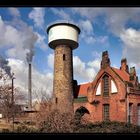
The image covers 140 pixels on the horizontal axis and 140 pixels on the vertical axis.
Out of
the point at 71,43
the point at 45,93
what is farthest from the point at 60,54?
the point at 45,93

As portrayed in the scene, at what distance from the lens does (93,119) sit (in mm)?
26000

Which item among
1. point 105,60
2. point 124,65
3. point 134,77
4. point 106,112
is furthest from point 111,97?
point 124,65

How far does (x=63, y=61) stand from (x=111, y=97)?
655 centimetres

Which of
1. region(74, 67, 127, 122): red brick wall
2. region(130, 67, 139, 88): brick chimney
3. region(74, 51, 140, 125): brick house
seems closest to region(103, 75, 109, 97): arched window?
region(74, 51, 140, 125): brick house

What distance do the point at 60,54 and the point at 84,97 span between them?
212 inches

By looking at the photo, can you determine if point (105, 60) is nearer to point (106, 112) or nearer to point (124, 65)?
point (124, 65)

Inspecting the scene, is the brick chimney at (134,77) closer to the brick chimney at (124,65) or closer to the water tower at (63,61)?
the brick chimney at (124,65)

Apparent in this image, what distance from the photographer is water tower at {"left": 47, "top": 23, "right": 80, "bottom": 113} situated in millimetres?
27156

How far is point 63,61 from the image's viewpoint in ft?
89.9

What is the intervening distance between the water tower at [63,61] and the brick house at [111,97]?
172 centimetres

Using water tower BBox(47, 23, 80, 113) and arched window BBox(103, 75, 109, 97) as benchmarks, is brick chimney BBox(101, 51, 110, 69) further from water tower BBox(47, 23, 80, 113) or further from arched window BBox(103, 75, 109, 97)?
water tower BBox(47, 23, 80, 113)

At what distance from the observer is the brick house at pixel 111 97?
23484 mm

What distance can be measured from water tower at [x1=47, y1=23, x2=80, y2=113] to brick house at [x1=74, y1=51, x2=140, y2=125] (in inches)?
67.6
